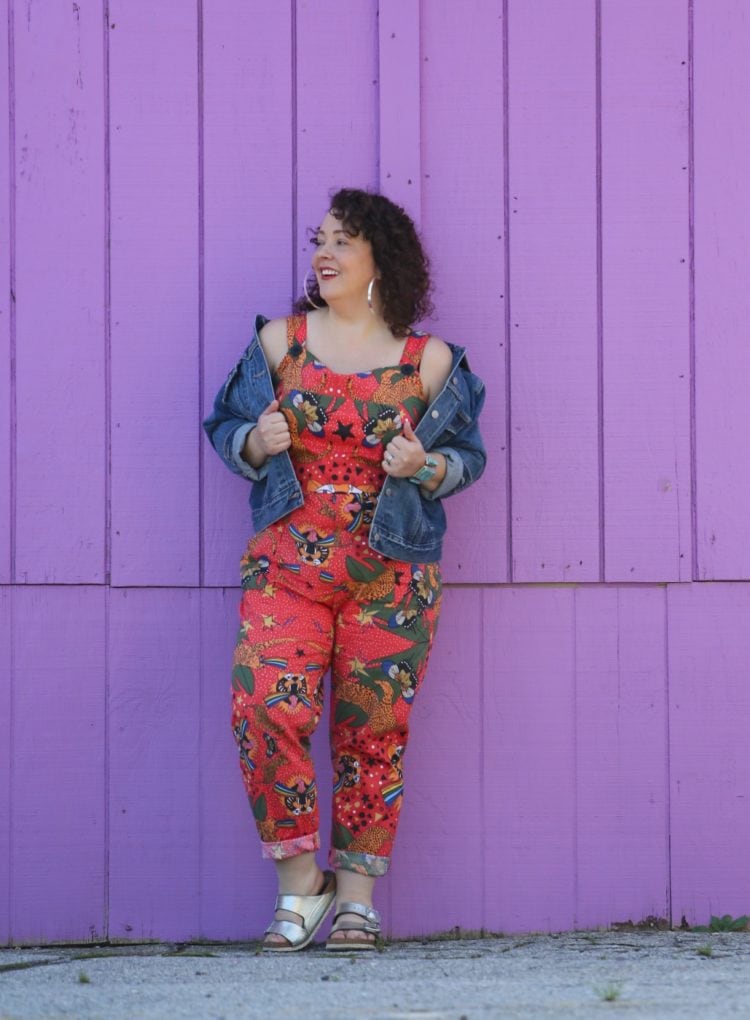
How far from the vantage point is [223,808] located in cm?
388

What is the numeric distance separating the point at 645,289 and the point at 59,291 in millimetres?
1527

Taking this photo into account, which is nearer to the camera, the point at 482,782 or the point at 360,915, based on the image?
the point at 360,915

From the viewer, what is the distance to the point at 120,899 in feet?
12.7

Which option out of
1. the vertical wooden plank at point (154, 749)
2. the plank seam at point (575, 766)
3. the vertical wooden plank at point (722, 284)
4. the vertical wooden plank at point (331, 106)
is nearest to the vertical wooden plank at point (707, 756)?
the vertical wooden plank at point (722, 284)

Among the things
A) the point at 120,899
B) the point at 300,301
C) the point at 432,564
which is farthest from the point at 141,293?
the point at 120,899

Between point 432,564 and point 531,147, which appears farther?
point 531,147

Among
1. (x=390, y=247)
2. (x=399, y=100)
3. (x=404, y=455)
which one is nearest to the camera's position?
(x=404, y=455)

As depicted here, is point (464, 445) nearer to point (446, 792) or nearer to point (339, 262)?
point (339, 262)

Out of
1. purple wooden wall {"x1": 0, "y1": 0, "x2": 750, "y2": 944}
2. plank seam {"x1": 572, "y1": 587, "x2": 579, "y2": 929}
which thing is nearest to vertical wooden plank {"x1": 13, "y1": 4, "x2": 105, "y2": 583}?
purple wooden wall {"x1": 0, "y1": 0, "x2": 750, "y2": 944}

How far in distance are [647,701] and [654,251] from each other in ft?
3.87

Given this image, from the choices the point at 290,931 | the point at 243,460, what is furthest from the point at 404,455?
the point at 290,931

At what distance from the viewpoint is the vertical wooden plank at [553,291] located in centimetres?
389

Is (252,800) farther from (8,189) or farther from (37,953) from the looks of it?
(8,189)

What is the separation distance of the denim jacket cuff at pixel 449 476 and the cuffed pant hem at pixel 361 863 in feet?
2.86
